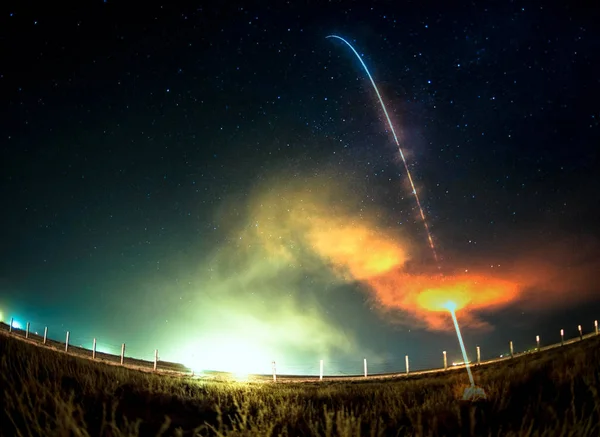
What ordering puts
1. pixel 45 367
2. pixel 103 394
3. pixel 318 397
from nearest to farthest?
pixel 103 394, pixel 45 367, pixel 318 397

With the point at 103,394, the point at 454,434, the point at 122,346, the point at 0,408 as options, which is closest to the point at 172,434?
the point at 103,394

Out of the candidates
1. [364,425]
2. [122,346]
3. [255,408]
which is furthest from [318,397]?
[122,346]

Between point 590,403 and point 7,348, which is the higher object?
point 7,348

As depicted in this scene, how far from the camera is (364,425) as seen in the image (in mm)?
6789

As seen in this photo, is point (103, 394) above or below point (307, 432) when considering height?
above

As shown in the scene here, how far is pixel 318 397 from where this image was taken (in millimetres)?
11961

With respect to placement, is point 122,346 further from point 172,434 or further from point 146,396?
point 172,434

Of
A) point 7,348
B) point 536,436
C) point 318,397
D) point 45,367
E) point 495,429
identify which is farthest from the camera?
point 318,397

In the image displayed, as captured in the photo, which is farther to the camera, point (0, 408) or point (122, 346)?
point (122, 346)

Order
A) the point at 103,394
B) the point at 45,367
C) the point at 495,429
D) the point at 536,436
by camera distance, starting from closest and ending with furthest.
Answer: the point at 536,436, the point at 495,429, the point at 103,394, the point at 45,367

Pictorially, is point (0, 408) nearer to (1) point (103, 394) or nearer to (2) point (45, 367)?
A: (1) point (103, 394)

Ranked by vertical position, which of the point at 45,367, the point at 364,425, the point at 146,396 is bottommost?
the point at 364,425

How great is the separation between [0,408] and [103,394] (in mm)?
2367

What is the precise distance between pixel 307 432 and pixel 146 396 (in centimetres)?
375
